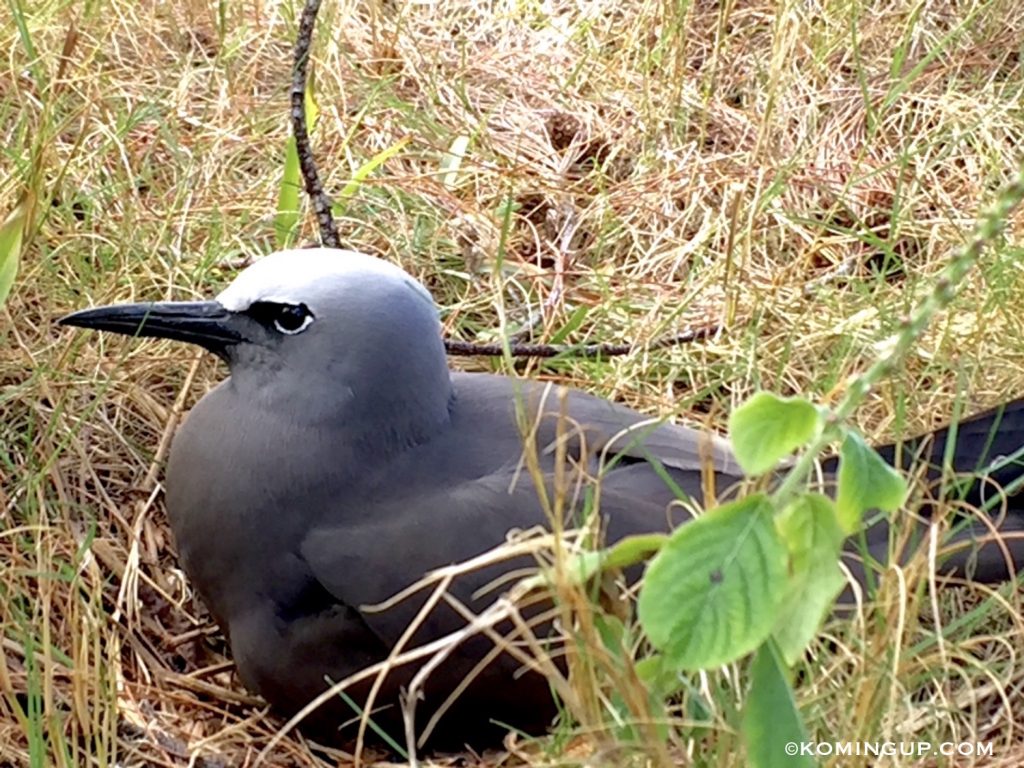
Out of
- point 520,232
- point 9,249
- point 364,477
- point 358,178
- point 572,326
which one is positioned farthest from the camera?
point 520,232

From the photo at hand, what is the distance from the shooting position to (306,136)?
272cm

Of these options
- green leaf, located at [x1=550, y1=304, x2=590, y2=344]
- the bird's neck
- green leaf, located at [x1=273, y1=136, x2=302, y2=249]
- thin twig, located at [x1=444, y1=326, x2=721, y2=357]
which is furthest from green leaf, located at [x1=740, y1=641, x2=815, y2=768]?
green leaf, located at [x1=273, y1=136, x2=302, y2=249]

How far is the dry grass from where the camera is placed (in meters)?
2.08

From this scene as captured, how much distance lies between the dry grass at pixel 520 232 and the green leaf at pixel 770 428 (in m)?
0.40

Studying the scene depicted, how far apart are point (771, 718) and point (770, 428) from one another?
0.27 metres

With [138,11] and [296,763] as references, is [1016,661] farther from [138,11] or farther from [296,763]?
[138,11]

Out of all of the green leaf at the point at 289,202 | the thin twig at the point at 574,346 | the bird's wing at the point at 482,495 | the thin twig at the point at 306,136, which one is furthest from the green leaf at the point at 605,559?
the green leaf at the point at 289,202

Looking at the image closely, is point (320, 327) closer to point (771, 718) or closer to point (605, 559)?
point (605, 559)

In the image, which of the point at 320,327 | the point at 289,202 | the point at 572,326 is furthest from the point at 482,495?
the point at 289,202

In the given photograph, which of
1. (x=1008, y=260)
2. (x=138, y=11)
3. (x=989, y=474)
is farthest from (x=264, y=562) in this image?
(x=138, y=11)

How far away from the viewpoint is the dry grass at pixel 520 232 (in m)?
2.08

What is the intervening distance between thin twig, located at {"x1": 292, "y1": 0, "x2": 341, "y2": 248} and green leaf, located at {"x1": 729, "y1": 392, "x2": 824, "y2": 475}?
1.55 m

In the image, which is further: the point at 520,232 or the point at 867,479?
the point at 520,232

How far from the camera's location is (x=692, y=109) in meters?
3.54
